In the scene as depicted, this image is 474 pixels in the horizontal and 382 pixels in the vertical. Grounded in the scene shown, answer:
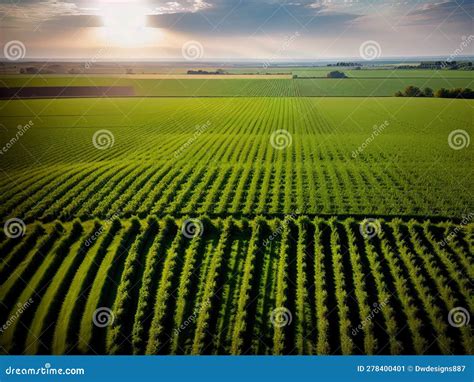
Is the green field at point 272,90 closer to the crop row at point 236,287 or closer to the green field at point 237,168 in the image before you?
the green field at point 237,168

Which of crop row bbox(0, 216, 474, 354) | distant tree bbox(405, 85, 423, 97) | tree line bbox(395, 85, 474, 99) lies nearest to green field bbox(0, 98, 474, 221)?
crop row bbox(0, 216, 474, 354)

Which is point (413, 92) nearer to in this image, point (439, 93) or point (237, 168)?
point (439, 93)

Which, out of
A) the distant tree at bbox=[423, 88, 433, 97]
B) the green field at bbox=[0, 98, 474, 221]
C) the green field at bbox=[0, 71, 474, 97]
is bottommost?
the green field at bbox=[0, 98, 474, 221]

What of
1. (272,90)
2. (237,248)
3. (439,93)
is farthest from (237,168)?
(272,90)

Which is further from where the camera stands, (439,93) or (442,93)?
(439,93)

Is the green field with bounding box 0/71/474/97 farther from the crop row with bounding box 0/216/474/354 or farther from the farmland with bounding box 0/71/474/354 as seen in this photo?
the crop row with bounding box 0/216/474/354

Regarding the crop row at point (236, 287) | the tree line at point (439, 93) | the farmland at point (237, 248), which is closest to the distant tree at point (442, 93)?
the tree line at point (439, 93)

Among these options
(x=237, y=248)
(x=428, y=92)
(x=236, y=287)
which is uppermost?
(x=428, y=92)
